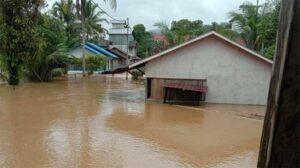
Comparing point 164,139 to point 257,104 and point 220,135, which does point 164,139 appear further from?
point 257,104

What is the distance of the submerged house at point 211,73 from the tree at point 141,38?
4377 cm

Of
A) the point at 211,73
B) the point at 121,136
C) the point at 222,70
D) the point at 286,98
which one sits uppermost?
the point at 222,70

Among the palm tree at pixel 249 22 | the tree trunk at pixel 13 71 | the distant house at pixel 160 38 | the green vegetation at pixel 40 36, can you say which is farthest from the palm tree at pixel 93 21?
the tree trunk at pixel 13 71

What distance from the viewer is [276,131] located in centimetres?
125

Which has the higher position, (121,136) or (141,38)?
(141,38)

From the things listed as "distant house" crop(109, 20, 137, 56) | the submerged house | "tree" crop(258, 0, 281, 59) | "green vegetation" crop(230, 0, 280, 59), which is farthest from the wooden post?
"distant house" crop(109, 20, 137, 56)

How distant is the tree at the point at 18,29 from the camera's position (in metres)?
3.56

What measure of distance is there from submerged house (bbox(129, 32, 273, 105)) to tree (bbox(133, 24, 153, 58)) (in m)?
43.8

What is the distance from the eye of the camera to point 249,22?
27.6 m

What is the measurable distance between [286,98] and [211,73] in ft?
59.5

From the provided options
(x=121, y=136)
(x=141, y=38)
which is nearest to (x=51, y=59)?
(x=121, y=136)

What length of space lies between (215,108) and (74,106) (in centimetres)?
698

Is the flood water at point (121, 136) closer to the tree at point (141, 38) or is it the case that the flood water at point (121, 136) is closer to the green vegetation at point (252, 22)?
the green vegetation at point (252, 22)

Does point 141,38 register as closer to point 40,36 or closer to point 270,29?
point 270,29
